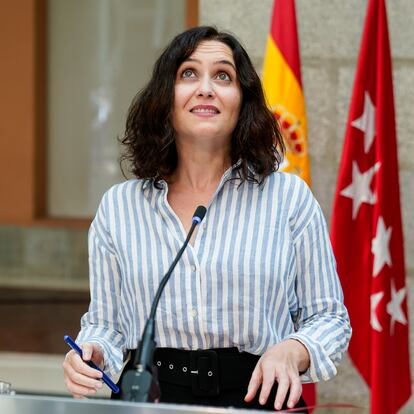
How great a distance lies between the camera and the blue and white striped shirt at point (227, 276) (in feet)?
5.76

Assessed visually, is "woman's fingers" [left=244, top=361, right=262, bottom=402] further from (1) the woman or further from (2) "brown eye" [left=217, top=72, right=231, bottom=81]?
(2) "brown eye" [left=217, top=72, right=231, bottom=81]

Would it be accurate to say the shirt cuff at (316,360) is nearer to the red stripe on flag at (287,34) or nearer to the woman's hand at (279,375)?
the woman's hand at (279,375)

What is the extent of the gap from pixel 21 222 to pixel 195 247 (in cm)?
574

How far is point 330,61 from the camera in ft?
11.9

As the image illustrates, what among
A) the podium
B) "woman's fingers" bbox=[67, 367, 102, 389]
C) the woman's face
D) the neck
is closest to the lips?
the woman's face

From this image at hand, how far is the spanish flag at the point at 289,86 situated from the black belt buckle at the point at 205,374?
1613 millimetres

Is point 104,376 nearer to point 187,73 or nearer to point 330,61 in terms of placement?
point 187,73

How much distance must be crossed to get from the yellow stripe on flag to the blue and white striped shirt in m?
1.40

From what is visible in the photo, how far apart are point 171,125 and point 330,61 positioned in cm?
186

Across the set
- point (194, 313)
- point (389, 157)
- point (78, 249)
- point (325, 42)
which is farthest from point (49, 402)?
point (78, 249)

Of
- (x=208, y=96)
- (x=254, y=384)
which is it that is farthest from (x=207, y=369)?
(x=208, y=96)

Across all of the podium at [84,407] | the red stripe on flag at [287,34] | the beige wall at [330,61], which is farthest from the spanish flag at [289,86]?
the podium at [84,407]

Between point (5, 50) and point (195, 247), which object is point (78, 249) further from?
point (195, 247)

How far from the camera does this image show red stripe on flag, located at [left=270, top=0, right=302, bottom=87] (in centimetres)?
327
